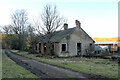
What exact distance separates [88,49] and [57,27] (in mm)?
7395

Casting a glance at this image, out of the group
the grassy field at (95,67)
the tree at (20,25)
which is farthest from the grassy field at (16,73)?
the tree at (20,25)

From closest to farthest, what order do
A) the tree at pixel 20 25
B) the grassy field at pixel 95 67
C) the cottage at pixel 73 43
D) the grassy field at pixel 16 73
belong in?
the grassy field at pixel 16 73 → the grassy field at pixel 95 67 → the cottage at pixel 73 43 → the tree at pixel 20 25

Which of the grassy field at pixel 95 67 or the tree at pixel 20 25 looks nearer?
the grassy field at pixel 95 67

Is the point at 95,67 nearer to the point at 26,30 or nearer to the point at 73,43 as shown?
the point at 73,43

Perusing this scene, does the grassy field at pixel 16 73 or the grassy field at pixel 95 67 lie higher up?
the grassy field at pixel 16 73

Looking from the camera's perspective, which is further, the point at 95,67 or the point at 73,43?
the point at 73,43

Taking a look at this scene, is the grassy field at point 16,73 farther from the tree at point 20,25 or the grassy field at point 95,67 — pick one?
the tree at point 20,25

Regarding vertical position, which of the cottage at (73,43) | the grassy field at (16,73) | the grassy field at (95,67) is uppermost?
the cottage at (73,43)

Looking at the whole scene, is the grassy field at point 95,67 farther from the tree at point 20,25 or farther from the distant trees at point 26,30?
the tree at point 20,25

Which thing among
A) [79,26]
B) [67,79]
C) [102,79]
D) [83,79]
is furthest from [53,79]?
[79,26]

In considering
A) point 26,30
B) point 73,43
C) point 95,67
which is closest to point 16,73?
point 95,67

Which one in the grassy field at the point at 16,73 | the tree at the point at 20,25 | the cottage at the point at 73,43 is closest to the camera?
the grassy field at the point at 16,73

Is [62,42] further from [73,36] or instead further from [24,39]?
[24,39]

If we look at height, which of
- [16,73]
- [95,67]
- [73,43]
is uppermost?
[73,43]
